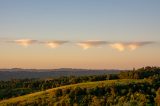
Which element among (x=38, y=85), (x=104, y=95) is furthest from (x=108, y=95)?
(x=38, y=85)

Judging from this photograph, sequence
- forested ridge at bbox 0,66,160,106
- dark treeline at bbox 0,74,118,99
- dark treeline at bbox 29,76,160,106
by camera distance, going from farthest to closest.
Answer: dark treeline at bbox 0,74,118,99 → dark treeline at bbox 29,76,160,106 → forested ridge at bbox 0,66,160,106

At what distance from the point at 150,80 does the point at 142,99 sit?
25.1m

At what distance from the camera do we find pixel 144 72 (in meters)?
155

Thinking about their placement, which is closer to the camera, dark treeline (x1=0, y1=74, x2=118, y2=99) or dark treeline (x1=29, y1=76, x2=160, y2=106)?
dark treeline (x1=29, y1=76, x2=160, y2=106)

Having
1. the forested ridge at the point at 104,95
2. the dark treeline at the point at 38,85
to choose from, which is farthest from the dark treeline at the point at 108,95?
the dark treeline at the point at 38,85

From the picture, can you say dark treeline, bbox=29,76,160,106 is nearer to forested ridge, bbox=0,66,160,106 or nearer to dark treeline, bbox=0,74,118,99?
forested ridge, bbox=0,66,160,106

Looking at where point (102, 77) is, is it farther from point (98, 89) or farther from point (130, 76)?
point (98, 89)

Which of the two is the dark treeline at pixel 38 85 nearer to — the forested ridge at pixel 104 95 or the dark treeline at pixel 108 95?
the forested ridge at pixel 104 95

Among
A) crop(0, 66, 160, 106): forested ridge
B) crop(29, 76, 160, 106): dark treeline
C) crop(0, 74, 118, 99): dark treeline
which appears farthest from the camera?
crop(0, 74, 118, 99): dark treeline

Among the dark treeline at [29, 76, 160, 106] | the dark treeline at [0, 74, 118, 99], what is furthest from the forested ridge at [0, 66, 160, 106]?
the dark treeline at [0, 74, 118, 99]

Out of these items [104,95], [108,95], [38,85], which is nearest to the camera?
[108,95]

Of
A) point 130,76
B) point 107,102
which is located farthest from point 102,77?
point 107,102

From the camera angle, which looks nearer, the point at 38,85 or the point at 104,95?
the point at 104,95

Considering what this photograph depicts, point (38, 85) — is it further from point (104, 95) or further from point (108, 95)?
point (108, 95)
